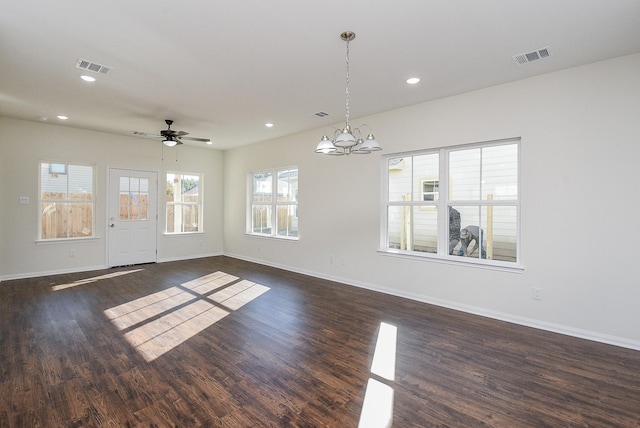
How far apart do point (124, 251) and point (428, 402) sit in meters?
6.83

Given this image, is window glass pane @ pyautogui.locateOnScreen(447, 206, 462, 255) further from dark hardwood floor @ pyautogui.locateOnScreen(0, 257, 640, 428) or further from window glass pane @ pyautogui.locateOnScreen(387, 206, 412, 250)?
dark hardwood floor @ pyautogui.locateOnScreen(0, 257, 640, 428)

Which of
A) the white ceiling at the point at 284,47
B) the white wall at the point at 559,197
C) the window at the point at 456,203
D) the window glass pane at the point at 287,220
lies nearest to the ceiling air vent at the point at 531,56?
the white ceiling at the point at 284,47

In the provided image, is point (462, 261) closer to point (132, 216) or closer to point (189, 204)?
point (189, 204)

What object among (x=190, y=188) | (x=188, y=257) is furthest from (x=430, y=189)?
(x=188, y=257)

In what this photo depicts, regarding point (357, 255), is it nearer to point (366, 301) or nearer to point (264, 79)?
point (366, 301)

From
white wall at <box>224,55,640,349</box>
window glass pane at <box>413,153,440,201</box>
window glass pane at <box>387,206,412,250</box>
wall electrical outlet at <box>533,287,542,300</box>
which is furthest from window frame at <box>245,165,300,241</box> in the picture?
wall electrical outlet at <box>533,287,542,300</box>

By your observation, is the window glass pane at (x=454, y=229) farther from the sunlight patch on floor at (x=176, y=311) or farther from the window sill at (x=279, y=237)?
the window sill at (x=279, y=237)

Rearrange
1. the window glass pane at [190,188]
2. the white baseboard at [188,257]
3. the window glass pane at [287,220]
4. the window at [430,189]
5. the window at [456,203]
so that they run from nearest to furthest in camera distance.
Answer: the window at [456,203]
the window at [430,189]
the window glass pane at [287,220]
the white baseboard at [188,257]
the window glass pane at [190,188]

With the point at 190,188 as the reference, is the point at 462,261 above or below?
below

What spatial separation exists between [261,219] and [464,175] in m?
4.73

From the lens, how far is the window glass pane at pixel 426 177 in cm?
450

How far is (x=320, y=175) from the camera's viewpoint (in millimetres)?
5895

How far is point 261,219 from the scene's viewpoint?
7.49 metres

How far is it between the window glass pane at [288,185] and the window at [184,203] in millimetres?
2472
